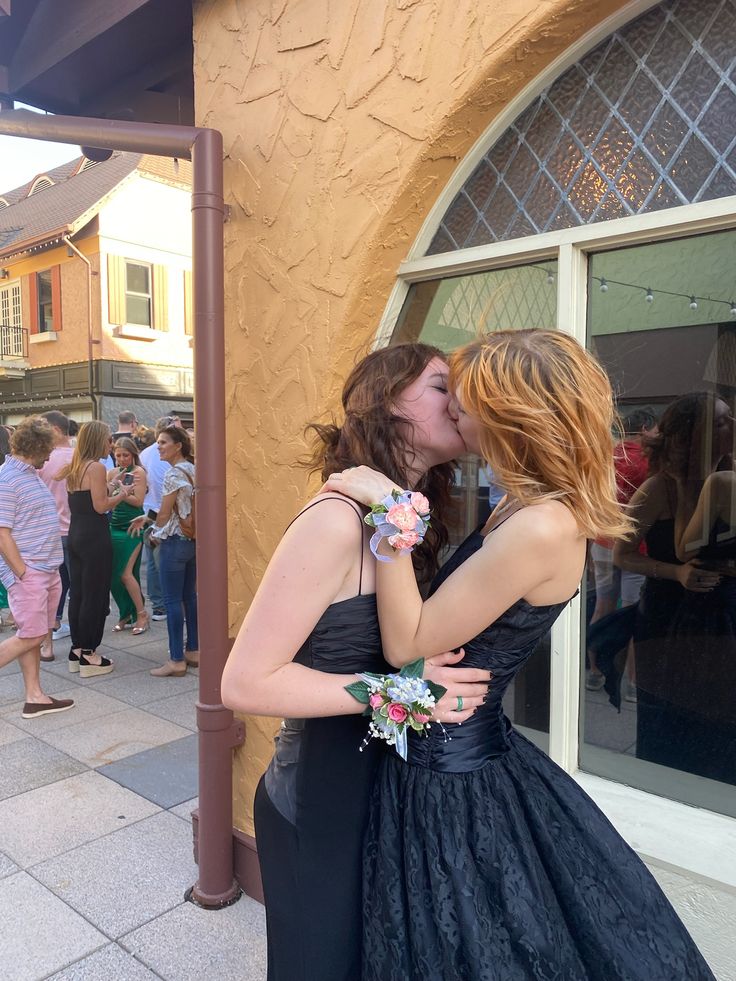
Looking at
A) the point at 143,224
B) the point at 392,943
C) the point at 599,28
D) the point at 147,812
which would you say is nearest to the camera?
the point at 392,943

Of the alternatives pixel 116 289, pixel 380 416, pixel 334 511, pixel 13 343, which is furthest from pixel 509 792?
pixel 13 343

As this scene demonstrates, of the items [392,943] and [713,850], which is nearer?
[392,943]

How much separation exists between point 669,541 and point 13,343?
2084 centimetres

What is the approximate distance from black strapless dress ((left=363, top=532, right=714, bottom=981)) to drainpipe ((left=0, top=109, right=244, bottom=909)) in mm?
1424

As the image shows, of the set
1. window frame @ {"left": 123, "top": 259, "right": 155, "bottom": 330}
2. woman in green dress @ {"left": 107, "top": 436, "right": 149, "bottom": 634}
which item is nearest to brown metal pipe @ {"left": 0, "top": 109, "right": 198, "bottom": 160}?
woman in green dress @ {"left": 107, "top": 436, "right": 149, "bottom": 634}

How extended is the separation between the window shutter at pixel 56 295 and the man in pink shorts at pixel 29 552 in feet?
48.3

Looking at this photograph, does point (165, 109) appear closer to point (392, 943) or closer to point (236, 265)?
point (236, 265)

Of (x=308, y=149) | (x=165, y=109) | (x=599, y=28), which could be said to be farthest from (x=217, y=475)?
(x=165, y=109)

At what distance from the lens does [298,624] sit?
1392 mm

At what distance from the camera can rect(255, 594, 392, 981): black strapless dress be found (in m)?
1.48

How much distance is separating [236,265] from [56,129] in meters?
1.00

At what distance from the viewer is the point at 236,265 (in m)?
2.88

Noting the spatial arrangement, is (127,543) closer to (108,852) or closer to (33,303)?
(108,852)

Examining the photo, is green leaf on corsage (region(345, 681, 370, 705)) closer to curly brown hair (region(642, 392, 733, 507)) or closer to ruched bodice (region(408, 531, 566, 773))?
ruched bodice (region(408, 531, 566, 773))
